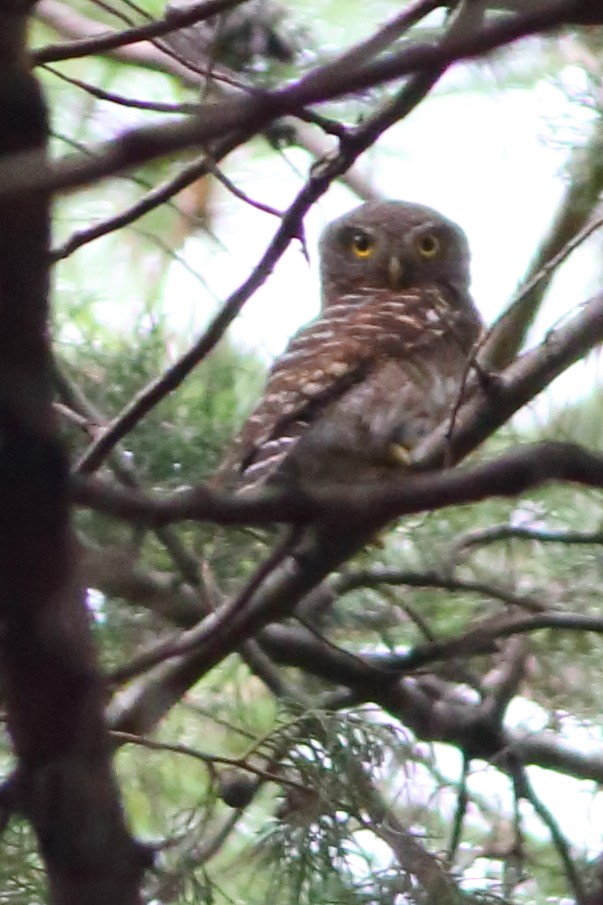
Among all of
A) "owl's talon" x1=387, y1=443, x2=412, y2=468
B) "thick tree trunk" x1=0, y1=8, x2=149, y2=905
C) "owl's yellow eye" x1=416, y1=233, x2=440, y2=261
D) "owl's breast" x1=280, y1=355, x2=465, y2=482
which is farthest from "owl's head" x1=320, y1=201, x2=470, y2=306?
"thick tree trunk" x1=0, y1=8, x2=149, y2=905

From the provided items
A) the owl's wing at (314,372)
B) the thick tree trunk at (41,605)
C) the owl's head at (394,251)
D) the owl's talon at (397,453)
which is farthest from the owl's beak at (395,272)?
the thick tree trunk at (41,605)

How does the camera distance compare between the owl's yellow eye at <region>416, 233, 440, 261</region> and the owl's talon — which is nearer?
the owl's talon

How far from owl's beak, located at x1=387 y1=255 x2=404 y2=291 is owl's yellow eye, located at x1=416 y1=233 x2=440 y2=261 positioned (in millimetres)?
49

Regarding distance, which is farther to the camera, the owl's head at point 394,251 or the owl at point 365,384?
the owl's head at point 394,251

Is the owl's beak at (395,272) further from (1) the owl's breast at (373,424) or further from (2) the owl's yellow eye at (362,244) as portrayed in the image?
(1) the owl's breast at (373,424)

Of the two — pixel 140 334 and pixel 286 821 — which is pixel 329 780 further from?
pixel 140 334

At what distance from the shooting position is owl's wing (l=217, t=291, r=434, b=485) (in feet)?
6.26

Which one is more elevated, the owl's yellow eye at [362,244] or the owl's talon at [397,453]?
the owl's yellow eye at [362,244]

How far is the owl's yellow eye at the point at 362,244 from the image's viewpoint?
2.90 metres

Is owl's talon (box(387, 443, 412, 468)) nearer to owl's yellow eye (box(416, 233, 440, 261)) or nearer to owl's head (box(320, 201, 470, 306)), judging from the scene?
owl's head (box(320, 201, 470, 306))

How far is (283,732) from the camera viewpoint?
5.05 feet

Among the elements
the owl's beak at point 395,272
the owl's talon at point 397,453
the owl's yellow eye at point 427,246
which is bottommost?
the owl's talon at point 397,453

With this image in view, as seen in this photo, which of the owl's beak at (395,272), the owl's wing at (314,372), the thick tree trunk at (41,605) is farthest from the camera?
the owl's beak at (395,272)

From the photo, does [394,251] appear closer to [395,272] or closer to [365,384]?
[395,272]
